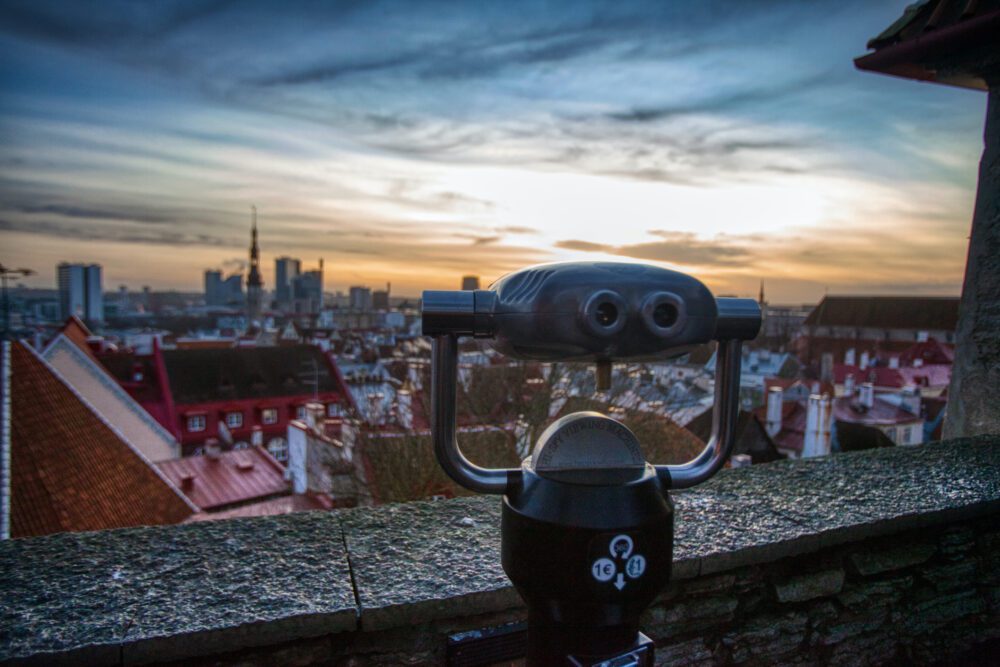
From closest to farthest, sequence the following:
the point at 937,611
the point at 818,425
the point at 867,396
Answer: the point at 937,611 < the point at 818,425 < the point at 867,396

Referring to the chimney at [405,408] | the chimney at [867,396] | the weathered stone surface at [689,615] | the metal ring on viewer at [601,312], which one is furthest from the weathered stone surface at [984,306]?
the chimney at [867,396]

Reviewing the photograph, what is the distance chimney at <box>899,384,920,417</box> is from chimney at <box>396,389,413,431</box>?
15.2m

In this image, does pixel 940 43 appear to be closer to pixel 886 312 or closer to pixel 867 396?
pixel 867 396

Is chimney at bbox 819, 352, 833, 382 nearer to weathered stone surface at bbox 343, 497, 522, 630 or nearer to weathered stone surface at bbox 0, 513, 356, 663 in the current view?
weathered stone surface at bbox 343, 497, 522, 630

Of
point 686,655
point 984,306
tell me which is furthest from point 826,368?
point 686,655

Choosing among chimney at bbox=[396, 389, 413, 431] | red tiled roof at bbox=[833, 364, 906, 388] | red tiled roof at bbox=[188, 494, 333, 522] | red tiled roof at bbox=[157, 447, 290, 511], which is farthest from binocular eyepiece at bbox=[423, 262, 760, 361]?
red tiled roof at bbox=[833, 364, 906, 388]

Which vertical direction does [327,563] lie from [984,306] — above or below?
below

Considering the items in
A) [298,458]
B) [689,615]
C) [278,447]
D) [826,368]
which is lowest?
[278,447]

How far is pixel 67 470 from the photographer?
638cm

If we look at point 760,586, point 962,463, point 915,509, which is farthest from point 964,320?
point 760,586

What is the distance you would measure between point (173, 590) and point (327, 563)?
0.98 feet

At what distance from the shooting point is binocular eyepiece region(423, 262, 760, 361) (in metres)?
0.83

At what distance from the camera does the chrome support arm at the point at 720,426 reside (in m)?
0.99

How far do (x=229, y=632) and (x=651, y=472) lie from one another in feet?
2.63
